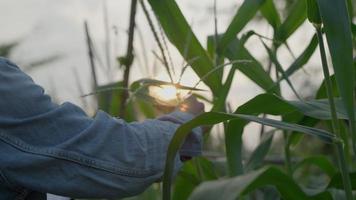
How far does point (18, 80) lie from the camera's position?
2.53ft

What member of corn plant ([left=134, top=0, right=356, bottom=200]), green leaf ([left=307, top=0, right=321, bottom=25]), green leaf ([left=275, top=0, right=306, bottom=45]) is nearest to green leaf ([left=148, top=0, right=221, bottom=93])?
corn plant ([left=134, top=0, right=356, bottom=200])

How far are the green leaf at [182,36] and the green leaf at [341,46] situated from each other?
34 centimetres

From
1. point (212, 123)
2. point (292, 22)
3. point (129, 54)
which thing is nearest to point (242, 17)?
point (292, 22)

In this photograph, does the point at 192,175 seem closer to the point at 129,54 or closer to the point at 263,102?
the point at 129,54

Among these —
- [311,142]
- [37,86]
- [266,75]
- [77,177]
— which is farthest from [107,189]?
[311,142]

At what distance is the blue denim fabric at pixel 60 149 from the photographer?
75 cm

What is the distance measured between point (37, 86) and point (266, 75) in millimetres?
362

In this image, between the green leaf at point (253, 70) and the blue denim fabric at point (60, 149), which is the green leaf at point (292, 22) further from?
the blue denim fabric at point (60, 149)

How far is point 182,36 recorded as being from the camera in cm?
97

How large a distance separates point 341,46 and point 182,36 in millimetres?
370

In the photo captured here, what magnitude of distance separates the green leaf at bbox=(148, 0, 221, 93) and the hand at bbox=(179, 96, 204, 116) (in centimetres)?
4

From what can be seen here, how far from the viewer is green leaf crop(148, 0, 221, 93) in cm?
95

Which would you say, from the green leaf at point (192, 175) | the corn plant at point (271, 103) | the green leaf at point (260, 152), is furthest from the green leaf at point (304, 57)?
the green leaf at point (192, 175)

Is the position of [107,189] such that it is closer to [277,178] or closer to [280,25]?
[277,178]
